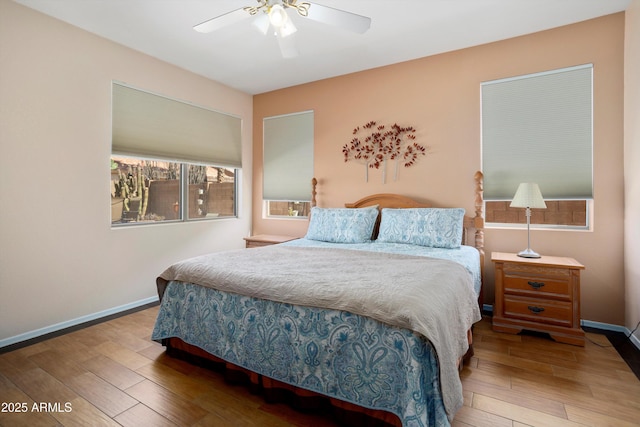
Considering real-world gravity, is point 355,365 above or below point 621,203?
below

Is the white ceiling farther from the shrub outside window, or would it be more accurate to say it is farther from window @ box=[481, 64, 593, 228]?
the shrub outside window

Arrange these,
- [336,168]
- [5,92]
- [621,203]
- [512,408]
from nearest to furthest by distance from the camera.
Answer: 1. [512,408]
2. [5,92]
3. [621,203]
4. [336,168]

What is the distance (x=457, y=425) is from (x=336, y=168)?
289cm

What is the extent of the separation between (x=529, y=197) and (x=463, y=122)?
3.32 feet

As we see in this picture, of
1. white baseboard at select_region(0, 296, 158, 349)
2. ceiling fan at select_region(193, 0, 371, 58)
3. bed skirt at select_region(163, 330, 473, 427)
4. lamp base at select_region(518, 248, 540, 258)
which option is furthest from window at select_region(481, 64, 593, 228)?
white baseboard at select_region(0, 296, 158, 349)

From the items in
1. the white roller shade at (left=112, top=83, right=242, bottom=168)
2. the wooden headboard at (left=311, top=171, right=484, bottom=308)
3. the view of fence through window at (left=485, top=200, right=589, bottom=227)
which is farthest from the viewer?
the white roller shade at (left=112, top=83, right=242, bottom=168)

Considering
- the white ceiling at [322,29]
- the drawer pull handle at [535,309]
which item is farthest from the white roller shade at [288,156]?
the drawer pull handle at [535,309]

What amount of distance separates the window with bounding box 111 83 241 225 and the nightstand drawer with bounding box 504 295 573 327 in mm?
3406

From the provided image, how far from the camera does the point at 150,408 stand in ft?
5.49

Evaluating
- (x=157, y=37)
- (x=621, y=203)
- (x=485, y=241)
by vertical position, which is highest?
(x=157, y=37)

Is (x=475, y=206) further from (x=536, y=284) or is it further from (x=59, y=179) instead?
(x=59, y=179)

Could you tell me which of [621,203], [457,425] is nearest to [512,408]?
[457,425]

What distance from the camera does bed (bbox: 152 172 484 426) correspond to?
1324 millimetres

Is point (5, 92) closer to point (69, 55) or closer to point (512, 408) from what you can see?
point (69, 55)
